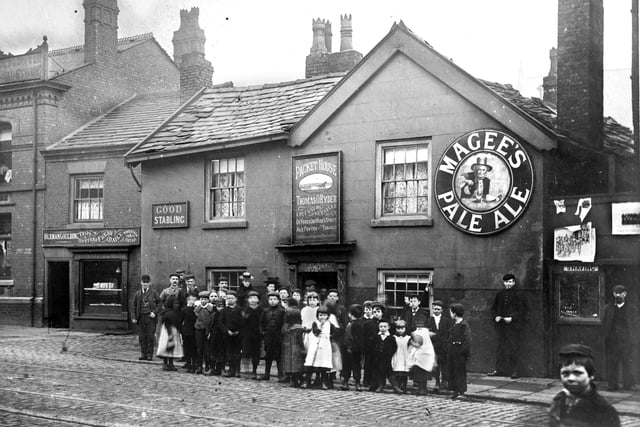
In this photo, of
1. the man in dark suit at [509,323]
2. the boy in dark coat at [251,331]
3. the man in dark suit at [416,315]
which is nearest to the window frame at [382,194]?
the man in dark suit at [509,323]

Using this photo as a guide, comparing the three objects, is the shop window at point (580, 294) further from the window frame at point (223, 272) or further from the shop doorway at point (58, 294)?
the shop doorway at point (58, 294)

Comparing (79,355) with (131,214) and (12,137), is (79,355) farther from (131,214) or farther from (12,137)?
(12,137)

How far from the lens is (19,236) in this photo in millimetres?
25531

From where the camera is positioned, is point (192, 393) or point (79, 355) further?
point (79, 355)

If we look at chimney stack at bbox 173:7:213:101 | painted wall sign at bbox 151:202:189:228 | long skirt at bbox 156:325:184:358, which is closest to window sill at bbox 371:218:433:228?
long skirt at bbox 156:325:184:358

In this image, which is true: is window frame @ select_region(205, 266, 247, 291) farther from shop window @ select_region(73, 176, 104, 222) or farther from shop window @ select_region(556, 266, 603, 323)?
shop window @ select_region(556, 266, 603, 323)

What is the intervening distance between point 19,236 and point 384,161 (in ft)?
48.2

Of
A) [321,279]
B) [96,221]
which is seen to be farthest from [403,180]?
[96,221]

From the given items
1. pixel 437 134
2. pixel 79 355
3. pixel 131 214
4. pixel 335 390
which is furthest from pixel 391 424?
pixel 131 214

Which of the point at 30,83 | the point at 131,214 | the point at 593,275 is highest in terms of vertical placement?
the point at 30,83

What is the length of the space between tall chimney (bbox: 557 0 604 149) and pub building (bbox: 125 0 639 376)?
6 centimetres

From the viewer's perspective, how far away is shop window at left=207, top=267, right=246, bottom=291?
18.4 metres

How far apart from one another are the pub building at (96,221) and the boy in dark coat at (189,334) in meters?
8.00

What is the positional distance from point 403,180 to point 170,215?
6591 mm
